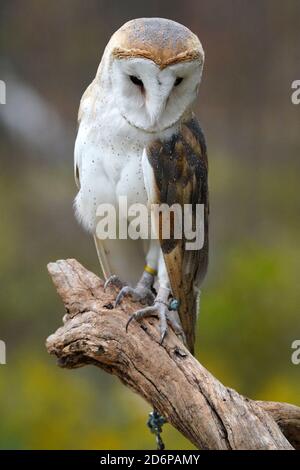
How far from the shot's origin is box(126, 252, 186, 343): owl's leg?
192 cm

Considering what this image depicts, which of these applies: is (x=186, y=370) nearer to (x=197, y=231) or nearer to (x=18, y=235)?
(x=197, y=231)

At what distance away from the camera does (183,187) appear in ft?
6.90

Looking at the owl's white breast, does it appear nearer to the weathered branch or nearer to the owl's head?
the owl's head

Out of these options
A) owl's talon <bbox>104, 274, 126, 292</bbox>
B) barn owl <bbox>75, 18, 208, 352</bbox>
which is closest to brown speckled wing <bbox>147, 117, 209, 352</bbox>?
barn owl <bbox>75, 18, 208, 352</bbox>

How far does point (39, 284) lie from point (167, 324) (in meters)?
1.52

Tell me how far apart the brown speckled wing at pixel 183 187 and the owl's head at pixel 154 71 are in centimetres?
7

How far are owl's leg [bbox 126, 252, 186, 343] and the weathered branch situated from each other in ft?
0.06

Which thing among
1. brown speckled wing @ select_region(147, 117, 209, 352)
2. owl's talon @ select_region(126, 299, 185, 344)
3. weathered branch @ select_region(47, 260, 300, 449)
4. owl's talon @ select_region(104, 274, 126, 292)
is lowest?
weathered branch @ select_region(47, 260, 300, 449)

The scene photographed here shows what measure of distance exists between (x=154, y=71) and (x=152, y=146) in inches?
9.2

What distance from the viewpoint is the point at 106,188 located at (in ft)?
6.88
